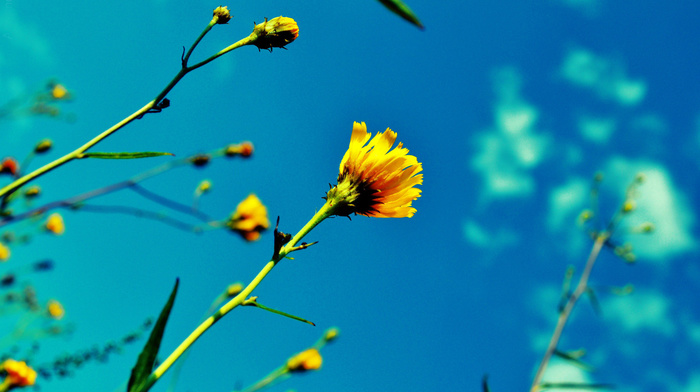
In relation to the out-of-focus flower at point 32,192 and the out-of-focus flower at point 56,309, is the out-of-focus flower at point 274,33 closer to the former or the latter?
the out-of-focus flower at point 32,192

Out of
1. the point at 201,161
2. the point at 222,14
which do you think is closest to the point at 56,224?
the point at 201,161

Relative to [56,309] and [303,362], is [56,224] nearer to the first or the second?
[56,309]

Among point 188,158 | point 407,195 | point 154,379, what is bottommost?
point 154,379

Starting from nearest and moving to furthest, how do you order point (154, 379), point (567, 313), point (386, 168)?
1. point (154, 379)
2. point (386, 168)
3. point (567, 313)

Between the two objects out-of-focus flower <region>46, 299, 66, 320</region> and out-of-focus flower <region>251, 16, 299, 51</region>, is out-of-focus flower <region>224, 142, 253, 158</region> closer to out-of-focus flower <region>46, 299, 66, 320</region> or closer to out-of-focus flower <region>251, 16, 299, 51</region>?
out-of-focus flower <region>251, 16, 299, 51</region>

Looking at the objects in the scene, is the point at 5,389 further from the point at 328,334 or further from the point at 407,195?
the point at 407,195

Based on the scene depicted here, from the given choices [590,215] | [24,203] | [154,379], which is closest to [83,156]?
[154,379]
